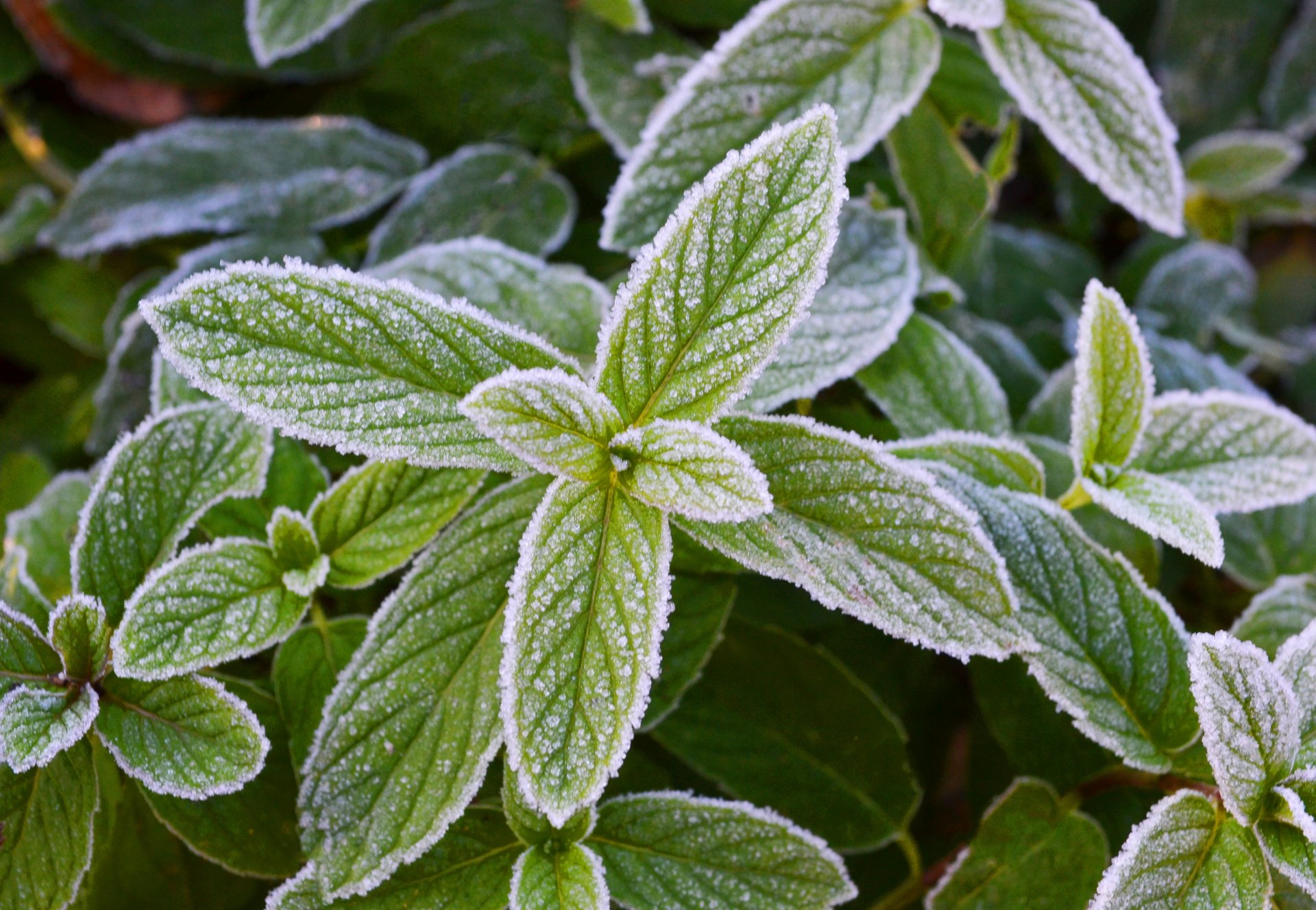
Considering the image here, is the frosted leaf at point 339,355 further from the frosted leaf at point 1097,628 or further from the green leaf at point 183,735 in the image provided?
the frosted leaf at point 1097,628

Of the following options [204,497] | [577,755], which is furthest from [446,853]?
[204,497]

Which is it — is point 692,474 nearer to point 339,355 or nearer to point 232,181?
point 339,355

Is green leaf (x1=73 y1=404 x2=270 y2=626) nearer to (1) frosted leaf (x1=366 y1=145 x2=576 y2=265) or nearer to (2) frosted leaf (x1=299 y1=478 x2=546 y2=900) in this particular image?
(2) frosted leaf (x1=299 y1=478 x2=546 y2=900)

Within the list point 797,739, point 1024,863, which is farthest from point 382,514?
point 1024,863

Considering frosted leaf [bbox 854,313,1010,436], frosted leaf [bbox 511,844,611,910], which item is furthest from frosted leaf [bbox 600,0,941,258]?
frosted leaf [bbox 511,844,611,910]

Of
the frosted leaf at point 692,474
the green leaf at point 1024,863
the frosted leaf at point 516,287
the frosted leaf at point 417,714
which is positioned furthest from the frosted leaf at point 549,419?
the green leaf at point 1024,863

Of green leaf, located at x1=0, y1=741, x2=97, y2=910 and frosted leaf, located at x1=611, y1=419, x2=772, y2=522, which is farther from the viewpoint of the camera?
green leaf, located at x1=0, y1=741, x2=97, y2=910
